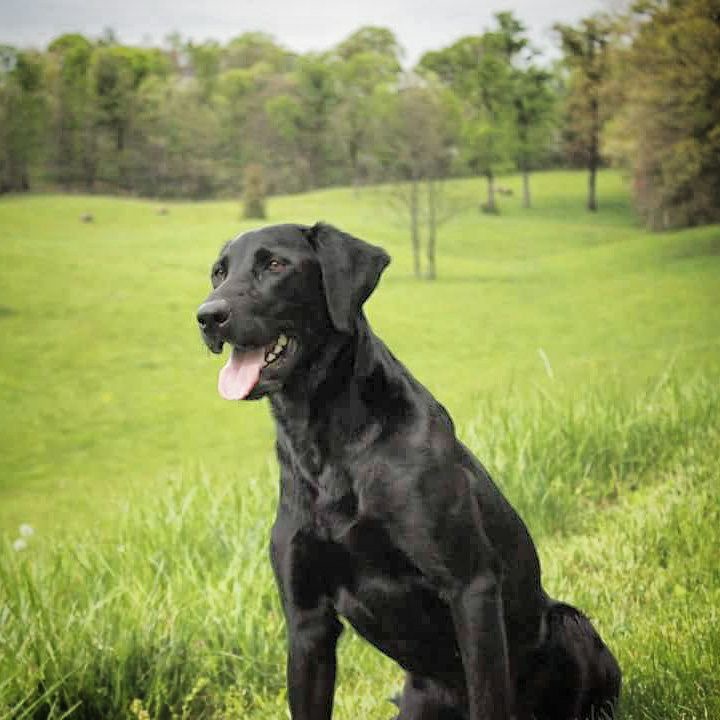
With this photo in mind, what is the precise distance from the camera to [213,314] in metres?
1.52

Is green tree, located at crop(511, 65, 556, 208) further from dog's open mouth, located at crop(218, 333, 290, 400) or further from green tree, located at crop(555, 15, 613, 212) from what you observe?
dog's open mouth, located at crop(218, 333, 290, 400)

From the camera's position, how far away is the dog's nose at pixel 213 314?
4.98ft

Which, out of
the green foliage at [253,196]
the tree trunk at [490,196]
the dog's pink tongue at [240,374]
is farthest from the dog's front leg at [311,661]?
the tree trunk at [490,196]

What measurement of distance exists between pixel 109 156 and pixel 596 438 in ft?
16.1

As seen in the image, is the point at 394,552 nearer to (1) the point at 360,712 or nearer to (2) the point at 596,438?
(1) the point at 360,712

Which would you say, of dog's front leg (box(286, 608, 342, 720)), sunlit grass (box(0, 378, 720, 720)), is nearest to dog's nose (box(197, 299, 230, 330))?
dog's front leg (box(286, 608, 342, 720))

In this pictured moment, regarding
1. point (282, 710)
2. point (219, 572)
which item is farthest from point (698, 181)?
point (282, 710)

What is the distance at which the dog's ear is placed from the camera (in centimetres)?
161

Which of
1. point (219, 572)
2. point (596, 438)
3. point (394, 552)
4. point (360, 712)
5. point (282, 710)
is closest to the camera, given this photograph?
point (394, 552)

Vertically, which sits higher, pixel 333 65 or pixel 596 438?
pixel 333 65

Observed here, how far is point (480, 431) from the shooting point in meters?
4.37

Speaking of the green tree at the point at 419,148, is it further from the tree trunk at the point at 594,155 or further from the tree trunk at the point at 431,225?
the tree trunk at the point at 594,155

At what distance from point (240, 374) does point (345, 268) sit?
10.3 inches

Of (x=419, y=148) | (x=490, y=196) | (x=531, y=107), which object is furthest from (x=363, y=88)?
(x=490, y=196)
